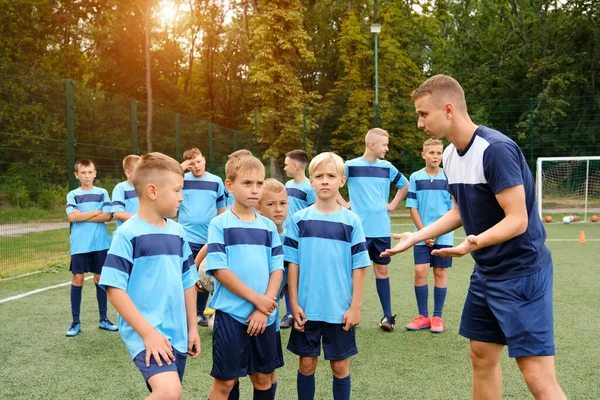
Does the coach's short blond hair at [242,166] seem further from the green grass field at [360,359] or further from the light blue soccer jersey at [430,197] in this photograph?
the light blue soccer jersey at [430,197]

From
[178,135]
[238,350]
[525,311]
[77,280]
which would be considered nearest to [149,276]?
[238,350]

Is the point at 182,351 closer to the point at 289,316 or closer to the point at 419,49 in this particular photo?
the point at 289,316

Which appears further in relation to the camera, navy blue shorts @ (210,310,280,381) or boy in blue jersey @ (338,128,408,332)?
boy in blue jersey @ (338,128,408,332)

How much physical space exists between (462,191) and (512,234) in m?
0.43

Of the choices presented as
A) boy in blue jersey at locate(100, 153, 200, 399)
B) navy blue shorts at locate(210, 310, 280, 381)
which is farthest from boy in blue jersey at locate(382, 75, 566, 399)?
boy in blue jersey at locate(100, 153, 200, 399)

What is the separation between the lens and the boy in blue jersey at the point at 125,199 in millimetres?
5746

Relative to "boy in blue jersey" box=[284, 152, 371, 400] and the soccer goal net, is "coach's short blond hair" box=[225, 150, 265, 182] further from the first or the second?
the soccer goal net

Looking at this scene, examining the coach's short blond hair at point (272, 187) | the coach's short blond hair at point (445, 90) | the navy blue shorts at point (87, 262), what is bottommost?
the navy blue shorts at point (87, 262)

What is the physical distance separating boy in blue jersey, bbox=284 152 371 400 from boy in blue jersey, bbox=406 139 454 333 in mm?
2290

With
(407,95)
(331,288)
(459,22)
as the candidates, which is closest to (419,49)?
(459,22)

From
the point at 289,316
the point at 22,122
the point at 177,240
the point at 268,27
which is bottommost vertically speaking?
the point at 289,316

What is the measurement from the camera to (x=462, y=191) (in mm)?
Answer: 2900

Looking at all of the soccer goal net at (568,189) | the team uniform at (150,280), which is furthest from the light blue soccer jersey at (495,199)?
the soccer goal net at (568,189)

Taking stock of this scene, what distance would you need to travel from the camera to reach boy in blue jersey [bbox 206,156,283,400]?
3.06 m
